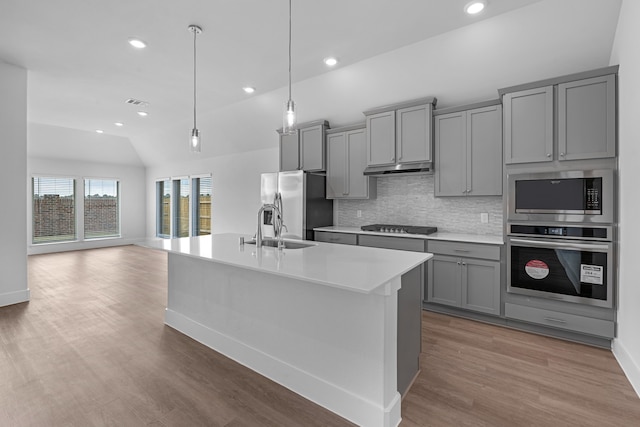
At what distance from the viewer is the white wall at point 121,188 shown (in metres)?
7.58

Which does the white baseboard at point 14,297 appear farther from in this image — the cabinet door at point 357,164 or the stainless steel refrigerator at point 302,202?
the cabinet door at point 357,164

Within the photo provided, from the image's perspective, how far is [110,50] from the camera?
138 inches

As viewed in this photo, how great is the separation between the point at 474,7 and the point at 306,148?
116 inches

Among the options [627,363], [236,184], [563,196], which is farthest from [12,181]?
[627,363]

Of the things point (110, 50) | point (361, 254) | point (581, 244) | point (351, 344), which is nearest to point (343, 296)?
point (351, 344)

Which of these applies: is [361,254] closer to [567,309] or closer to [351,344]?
[351,344]

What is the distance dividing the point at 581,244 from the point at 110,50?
525cm

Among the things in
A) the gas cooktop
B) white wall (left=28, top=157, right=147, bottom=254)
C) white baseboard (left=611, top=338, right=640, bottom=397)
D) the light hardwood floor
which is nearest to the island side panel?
the light hardwood floor

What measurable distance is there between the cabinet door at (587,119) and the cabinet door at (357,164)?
89.0 inches

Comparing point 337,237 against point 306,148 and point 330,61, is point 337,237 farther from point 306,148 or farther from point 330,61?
point 330,61

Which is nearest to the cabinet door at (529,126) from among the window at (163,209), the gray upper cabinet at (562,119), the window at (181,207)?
the gray upper cabinet at (562,119)

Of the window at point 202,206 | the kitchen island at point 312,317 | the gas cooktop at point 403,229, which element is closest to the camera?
the kitchen island at point 312,317

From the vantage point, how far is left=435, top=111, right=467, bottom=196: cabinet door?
362 cm

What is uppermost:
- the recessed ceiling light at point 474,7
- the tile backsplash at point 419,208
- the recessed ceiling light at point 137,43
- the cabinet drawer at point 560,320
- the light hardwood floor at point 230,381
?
the recessed ceiling light at point 137,43
